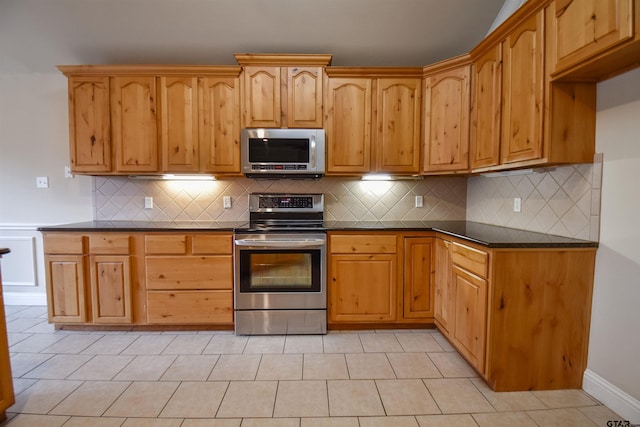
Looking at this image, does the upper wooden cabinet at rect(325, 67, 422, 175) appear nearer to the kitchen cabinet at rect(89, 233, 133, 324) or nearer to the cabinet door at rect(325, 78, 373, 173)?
the cabinet door at rect(325, 78, 373, 173)

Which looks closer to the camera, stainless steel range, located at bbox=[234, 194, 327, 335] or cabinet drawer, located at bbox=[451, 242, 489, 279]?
cabinet drawer, located at bbox=[451, 242, 489, 279]

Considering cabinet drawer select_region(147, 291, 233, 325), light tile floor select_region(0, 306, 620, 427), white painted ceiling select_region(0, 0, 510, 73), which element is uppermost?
white painted ceiling select_region(0, 0, 510, 73)

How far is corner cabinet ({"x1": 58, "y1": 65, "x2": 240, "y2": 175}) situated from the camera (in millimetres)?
2748

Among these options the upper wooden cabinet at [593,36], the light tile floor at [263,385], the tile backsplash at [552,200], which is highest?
the upper wooden cabinet at [593,36]

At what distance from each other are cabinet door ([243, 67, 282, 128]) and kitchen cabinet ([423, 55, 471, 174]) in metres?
1.37

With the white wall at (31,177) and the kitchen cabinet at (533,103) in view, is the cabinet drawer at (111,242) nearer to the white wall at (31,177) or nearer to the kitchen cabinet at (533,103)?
the white wall at (31,177)

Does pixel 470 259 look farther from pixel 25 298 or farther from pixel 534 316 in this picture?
pixel 25 298

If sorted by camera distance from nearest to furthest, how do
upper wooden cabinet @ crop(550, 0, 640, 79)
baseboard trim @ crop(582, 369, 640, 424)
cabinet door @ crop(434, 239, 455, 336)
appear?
upper wooden cabinet @ crop(550, 0, 640, 79) → baseboard trim @ crop(582, 369, 640, 424) → cabinet door @ crop(434, 239, 455, 336)

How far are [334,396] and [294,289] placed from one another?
0.95m

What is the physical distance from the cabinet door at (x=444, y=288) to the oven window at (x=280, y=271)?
1029 millimetres

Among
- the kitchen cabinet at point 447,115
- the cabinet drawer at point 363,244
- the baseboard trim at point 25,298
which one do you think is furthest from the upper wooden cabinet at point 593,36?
the baseboard trim at point 25,298

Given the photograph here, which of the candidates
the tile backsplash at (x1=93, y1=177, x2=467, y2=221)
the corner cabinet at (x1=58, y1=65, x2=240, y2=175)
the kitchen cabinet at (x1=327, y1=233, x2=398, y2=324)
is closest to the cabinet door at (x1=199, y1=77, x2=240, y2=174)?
the corner cabinet at (x1=58, y1=65, x2=240, y2=175)

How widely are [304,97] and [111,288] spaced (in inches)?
93.6

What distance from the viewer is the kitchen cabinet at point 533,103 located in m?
1.78
